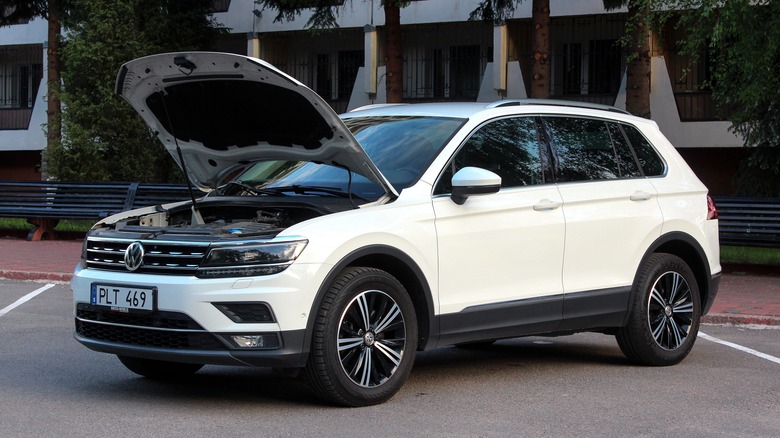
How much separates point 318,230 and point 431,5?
96.1ft

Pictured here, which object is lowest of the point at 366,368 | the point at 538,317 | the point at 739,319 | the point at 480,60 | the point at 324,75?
the point at 739,319

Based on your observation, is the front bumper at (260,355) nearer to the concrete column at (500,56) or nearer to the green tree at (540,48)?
the green tree at (540,48)

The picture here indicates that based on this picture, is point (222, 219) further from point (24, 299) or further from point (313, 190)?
point (24, 299)

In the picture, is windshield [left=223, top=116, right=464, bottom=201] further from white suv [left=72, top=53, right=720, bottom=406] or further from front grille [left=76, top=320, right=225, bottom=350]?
front grille [left=76, top=320, right=225, bottom=350]

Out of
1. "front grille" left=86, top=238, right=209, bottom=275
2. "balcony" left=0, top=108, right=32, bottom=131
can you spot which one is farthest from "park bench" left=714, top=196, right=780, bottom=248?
"balcony" left=0, top=108, right=32, bottom=131

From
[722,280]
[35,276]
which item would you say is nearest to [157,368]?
[35,276]

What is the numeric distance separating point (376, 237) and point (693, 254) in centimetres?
317

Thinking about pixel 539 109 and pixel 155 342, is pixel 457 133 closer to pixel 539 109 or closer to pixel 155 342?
pixel 539 109

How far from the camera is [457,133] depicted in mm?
7281

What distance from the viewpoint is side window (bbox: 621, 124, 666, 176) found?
27.9ft

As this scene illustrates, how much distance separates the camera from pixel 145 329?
633cm

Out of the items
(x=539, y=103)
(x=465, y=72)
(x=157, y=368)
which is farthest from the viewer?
(x=465, y=72)

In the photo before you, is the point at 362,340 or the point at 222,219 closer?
the point at 362,340

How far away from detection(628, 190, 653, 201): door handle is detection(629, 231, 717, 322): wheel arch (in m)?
0.31
